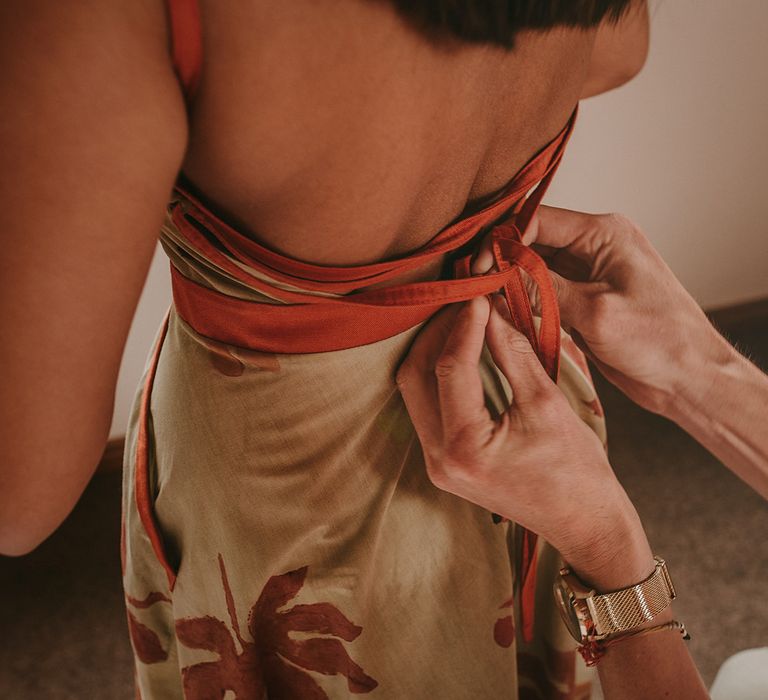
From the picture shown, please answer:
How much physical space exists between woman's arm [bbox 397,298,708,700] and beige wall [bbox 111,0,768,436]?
1013 millimetres

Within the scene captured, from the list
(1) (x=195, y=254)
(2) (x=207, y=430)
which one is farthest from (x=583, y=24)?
(2) (x=207, y=430)

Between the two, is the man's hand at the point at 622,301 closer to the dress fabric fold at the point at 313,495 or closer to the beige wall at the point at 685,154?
the dress fabric fold at the point at 313,495

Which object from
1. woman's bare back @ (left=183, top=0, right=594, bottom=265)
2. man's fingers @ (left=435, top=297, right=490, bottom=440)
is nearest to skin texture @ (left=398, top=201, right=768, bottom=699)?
man's fingers @ (left=435, top=297, right=490, bottom=440)

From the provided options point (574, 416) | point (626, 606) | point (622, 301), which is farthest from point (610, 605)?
point (622, 301)

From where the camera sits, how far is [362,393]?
62 cm

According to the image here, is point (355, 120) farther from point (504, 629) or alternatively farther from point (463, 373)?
point (504, 629)

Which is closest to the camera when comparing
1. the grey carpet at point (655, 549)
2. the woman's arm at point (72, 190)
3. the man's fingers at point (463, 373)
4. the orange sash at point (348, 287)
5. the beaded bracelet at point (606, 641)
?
the woman's arm at point (72, 190)

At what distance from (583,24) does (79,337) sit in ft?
1.15

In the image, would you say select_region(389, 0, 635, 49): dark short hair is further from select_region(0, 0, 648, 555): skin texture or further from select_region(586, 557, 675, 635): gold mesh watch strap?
select_region(586, 557, 675, 635): gold mesh watch strap

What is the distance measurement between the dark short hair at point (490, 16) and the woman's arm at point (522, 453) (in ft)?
0.75

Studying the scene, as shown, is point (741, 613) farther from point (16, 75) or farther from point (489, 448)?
point (16, 75)

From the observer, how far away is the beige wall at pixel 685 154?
158 centimetres

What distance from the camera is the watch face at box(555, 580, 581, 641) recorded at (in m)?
0.70

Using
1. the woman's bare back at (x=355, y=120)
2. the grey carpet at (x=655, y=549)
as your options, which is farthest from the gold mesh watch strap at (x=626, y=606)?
the grey carpet at (x=655, y=549)
